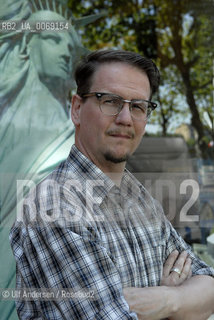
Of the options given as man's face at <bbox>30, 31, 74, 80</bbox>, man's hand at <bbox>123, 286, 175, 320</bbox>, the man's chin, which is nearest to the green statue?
man's face at <bbox>30, 31, 74, 80</bbox>

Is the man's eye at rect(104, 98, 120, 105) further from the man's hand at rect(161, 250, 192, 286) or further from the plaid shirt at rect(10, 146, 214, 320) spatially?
the man's hand at rect(161, 250, 192, 286)

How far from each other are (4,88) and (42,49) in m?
0.29

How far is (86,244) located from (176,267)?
36cm

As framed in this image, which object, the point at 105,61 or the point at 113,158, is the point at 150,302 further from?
the point at 105,61

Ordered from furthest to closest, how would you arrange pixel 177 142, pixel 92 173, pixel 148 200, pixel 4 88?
pixel 177 142
pixel 4 88
pixel 148 200
pixel 92 173

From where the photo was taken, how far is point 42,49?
1739mm

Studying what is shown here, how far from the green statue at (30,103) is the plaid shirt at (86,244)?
2.15ft

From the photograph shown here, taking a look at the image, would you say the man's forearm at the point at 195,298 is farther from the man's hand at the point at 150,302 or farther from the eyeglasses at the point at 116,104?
the eyeglasses at the point at 116,104

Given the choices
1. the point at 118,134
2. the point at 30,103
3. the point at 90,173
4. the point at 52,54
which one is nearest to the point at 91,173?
the point at 90,173

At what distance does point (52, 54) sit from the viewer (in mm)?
1780

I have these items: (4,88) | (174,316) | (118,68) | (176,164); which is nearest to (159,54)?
(176,164)

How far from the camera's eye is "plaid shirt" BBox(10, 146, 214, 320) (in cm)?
77

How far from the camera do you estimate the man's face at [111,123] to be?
1.00 m

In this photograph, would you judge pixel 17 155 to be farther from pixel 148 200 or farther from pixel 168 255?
pixel 168 255
